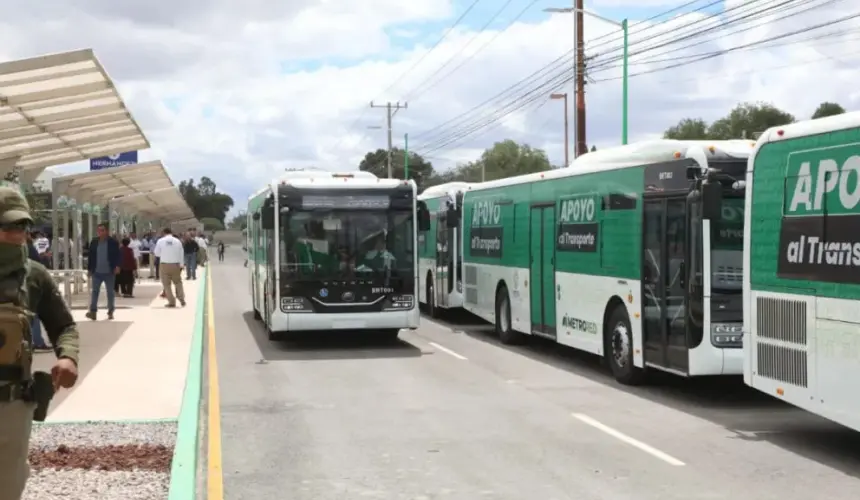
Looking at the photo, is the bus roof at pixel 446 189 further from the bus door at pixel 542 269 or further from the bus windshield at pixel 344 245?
the bus door at pixel 542 269

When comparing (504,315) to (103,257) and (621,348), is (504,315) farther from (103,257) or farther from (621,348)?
(103,257)

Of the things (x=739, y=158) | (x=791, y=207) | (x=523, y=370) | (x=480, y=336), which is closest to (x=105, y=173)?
(x=480, y=336)

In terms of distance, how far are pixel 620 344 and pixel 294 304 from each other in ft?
19.1

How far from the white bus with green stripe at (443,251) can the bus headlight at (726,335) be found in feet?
32.7

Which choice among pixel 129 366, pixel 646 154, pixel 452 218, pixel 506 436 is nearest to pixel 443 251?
pixel 452 218

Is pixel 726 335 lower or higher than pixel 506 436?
higher

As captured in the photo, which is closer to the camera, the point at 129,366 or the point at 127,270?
the point at 129,366

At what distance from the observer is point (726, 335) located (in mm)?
11406

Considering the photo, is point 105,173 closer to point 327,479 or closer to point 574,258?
point 574,258

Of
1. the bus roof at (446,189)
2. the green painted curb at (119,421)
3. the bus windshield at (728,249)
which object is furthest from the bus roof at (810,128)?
the bus roof at (446,189)

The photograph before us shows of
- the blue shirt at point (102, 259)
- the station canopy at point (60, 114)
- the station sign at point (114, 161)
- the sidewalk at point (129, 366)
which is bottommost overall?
the sidewalk at point (129, 366)

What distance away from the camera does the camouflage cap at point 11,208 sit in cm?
448

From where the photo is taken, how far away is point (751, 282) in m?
10.1

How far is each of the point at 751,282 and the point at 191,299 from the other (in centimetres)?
2183
